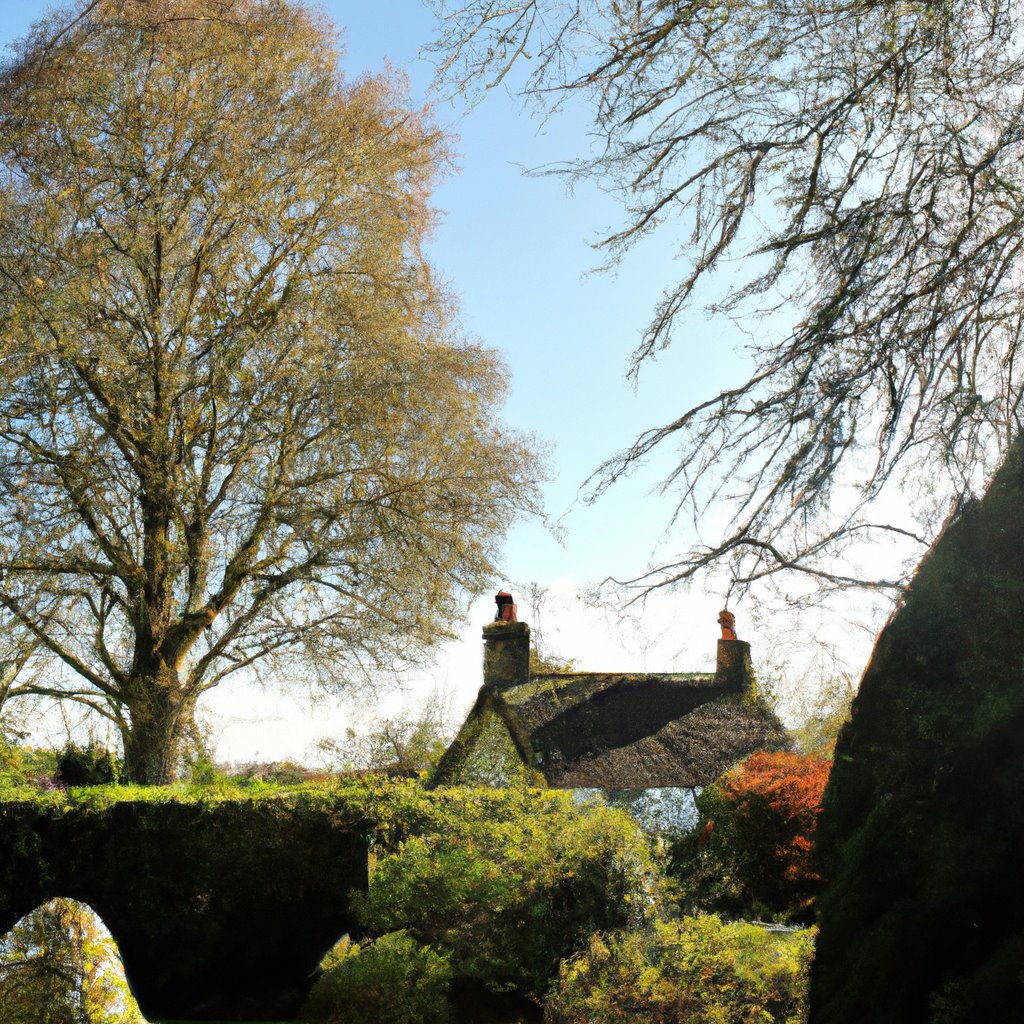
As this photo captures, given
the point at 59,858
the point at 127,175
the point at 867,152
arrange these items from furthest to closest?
the point at 127,175 → the point at 59,858 → the point at 867,152

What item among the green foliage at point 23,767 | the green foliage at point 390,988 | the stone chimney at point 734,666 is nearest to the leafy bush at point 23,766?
the green foliage at point 23,767

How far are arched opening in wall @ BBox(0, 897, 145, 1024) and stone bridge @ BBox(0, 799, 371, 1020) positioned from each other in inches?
152

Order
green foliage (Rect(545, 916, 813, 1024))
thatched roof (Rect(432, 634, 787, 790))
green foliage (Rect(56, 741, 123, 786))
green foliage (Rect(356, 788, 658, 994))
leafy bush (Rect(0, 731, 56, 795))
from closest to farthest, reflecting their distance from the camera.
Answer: green foliage (Rect(545, 916, 813, 1024)) < green foliage (Rect(356, 788, 658, 994)) < leafy bush (Rect(0, 731, 56, 795)) < thatched roof (Rect(432, 634, 787, 790)) < green foliage (Rect(56, 741, 123, 786))

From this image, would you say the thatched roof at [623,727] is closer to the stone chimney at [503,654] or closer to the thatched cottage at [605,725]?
the thatched cottage at [605,725]

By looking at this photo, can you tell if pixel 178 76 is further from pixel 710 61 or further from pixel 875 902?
pixel 875 902

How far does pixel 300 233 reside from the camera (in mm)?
19125

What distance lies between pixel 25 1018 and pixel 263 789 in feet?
18.1

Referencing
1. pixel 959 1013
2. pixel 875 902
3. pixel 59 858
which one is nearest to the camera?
pixel 959 1013

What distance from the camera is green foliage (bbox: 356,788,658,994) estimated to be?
969 cm

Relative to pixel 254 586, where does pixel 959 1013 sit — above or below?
below

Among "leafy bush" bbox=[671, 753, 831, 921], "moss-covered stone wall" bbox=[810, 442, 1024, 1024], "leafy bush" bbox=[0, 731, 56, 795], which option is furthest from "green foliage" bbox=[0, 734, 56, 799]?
"moss-covered stone wall" bbox=[810, 442, 1024, 1024]

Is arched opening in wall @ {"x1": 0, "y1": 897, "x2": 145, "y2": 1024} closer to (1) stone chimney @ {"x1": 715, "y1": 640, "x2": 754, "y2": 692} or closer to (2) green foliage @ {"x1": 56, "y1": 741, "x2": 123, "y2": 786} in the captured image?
(2) green foliage @ {"x1": 56, "y1": 741, "x2": 123, "y2": 786}

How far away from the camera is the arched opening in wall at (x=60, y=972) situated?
290 inches

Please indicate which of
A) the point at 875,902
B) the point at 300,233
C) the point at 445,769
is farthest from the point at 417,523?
the point at 875,902
